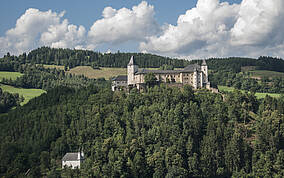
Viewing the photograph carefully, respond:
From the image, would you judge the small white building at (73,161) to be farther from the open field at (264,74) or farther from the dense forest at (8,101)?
the open field at (264,74)

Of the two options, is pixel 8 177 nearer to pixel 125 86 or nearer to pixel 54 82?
pixel 125 86

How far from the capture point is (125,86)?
11550 centimetres

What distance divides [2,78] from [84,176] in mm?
111536

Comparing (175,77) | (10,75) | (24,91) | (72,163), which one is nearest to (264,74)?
(175,77)

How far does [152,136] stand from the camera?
89.8m

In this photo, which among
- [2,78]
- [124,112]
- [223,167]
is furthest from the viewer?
[2,78]

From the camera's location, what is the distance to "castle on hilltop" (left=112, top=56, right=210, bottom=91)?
371ft

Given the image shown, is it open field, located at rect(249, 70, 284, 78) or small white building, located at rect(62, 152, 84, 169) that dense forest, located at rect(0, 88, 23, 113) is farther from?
open field, located at rect(249, 70, 284, 78)

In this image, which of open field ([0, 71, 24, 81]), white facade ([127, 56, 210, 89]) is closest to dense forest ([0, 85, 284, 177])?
white facade ([127, 56, 210, 89])

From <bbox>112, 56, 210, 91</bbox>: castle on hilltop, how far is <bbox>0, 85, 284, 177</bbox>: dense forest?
6.09 meters

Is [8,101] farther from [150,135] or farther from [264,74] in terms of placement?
[264,74]

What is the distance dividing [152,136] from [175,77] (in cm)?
3326

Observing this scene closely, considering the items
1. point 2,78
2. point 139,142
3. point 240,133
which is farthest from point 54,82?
point 240,133

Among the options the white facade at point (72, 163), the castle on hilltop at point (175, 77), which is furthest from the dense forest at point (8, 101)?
the white facade at point (72, 163)
